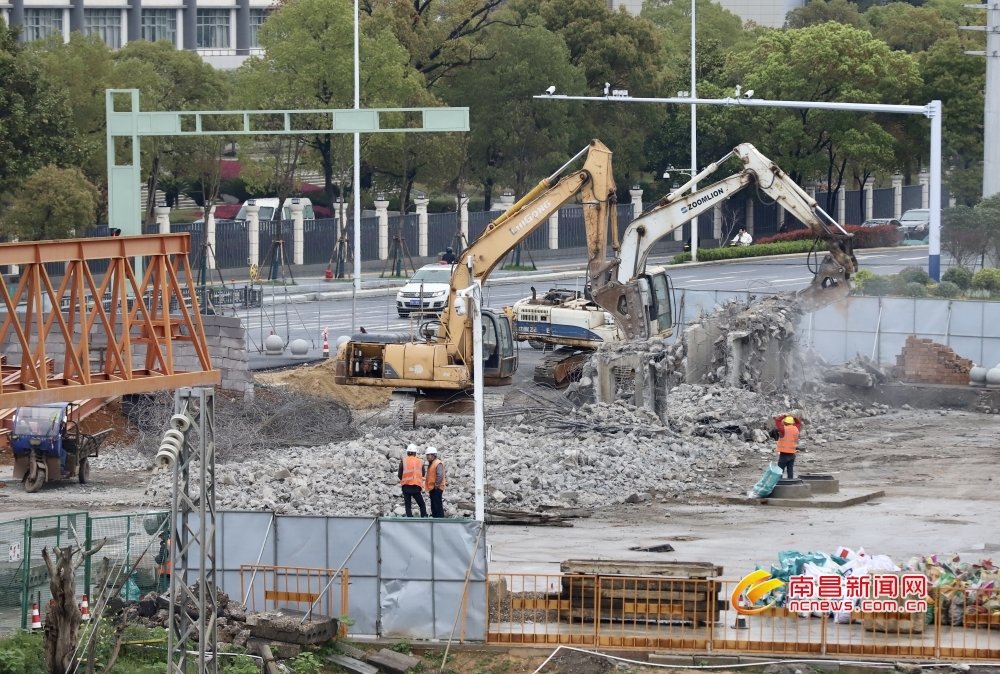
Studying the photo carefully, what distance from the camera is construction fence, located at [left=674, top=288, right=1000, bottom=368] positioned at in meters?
42.6

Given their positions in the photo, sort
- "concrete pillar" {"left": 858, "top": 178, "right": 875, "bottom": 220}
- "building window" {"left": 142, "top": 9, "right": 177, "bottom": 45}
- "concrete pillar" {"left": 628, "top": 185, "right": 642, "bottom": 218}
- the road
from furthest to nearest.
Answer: "building window" {"left": 142, "top": 9, "right": 177, "bottom": 45} < "concrete pillar" {"left": 858, "top": 178, "right": 875, "bottom": 220} < "concrete pillar" {"left": 628, "top": 185, "right": 642, "bottom": 218} < the road

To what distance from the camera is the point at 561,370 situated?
137 ft

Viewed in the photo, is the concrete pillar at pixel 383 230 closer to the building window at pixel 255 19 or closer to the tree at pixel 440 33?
the tree at pixel 440 33

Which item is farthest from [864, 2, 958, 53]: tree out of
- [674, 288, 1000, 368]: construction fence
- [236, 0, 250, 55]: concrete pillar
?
[674, 288, 1000, 368]: construction fence

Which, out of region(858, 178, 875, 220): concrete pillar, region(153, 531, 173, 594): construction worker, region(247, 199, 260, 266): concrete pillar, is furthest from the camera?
region(858, 178, 875, 220): concrete pillar

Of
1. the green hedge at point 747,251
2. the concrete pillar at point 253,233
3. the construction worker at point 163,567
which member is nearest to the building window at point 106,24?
the concrete pillar at point 253,233

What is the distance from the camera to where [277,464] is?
3181 centimetres

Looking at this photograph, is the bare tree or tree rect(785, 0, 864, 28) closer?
the bare tree

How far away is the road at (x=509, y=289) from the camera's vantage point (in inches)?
2044

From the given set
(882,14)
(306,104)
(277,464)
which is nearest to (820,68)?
(306,104)

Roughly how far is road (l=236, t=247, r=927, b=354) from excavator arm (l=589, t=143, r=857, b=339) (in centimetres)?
549

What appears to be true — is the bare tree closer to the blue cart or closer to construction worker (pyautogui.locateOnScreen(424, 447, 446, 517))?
construction worker (pyautogui.locateOnScreen(424, 447, 446, 517))

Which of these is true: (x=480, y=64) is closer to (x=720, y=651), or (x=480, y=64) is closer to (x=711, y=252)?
(x=711, y=252)

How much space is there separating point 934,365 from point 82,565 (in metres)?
24.7
